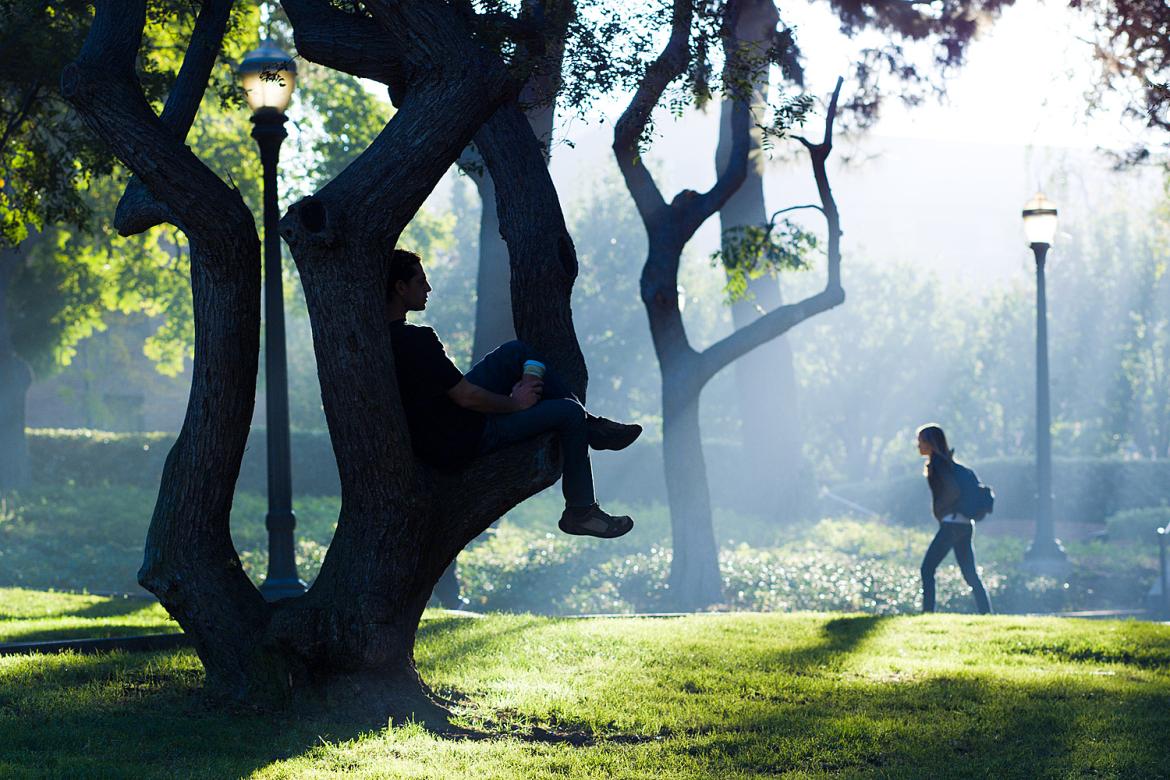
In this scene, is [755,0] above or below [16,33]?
above

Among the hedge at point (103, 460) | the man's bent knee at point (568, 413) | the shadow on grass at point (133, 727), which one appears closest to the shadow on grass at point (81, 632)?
the shadow on grass at point (133, 727)

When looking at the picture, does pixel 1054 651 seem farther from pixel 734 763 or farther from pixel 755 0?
pixel 755 0

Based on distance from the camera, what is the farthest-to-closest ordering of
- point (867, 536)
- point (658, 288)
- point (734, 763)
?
point (867, 536), point (658, 288), point (734, 763)

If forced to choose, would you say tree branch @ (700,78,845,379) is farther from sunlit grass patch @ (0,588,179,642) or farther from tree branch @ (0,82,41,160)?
tree branch @ (0,82,41,160)

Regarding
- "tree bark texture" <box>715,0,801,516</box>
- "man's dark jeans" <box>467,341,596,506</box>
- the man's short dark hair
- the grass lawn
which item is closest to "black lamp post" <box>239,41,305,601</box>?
the grass lawn

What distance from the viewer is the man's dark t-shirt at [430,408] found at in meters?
6.32

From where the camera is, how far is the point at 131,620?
34.9ft

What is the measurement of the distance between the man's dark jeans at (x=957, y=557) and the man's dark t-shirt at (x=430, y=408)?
6732 millimetres

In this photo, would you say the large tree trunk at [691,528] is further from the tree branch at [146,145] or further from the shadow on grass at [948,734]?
the tree branch at [146,145]

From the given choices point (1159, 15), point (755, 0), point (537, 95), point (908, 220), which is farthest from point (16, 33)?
point (908, 220)

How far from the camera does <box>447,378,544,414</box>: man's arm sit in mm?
6188

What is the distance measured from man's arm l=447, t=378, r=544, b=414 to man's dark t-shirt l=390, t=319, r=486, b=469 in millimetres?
91

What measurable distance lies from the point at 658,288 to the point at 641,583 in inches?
184

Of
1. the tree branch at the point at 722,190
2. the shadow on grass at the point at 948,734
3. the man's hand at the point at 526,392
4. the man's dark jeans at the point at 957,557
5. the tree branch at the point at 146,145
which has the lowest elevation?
the shadow on grass at the point at 948,734
